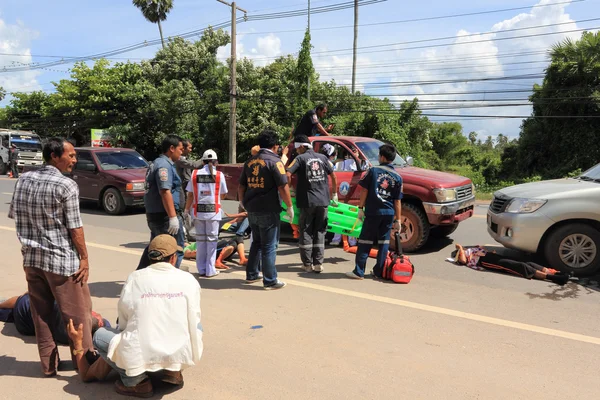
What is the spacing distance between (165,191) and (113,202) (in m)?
7.88

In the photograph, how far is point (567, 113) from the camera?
26.0 meters

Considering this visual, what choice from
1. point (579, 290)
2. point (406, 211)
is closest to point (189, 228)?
point (406, 211)

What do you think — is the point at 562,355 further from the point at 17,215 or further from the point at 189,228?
the point at 189,228

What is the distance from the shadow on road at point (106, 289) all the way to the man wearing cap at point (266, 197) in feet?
5.68

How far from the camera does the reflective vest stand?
6.25 m

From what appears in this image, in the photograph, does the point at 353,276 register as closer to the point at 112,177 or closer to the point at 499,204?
the point at 499,204

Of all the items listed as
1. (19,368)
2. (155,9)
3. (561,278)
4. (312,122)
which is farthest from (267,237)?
(155,9)


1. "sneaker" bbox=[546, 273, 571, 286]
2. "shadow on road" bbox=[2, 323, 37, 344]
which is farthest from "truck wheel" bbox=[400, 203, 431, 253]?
"shadow on road" bbox=[2, 323, 37, 344]

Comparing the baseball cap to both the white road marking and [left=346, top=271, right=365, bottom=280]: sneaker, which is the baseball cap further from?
[left=346, top=271, right=365, bottom=280]: sneaker

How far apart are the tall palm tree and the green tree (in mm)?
34827

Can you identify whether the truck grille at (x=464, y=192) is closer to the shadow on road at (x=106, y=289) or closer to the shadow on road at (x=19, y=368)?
the shadow on road at (x=106, y=289)

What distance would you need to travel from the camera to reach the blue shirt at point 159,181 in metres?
5.15

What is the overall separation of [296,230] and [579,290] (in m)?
4.22


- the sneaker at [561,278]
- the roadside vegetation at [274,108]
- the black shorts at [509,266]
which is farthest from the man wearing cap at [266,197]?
the roadside vegetation at [274,108]
